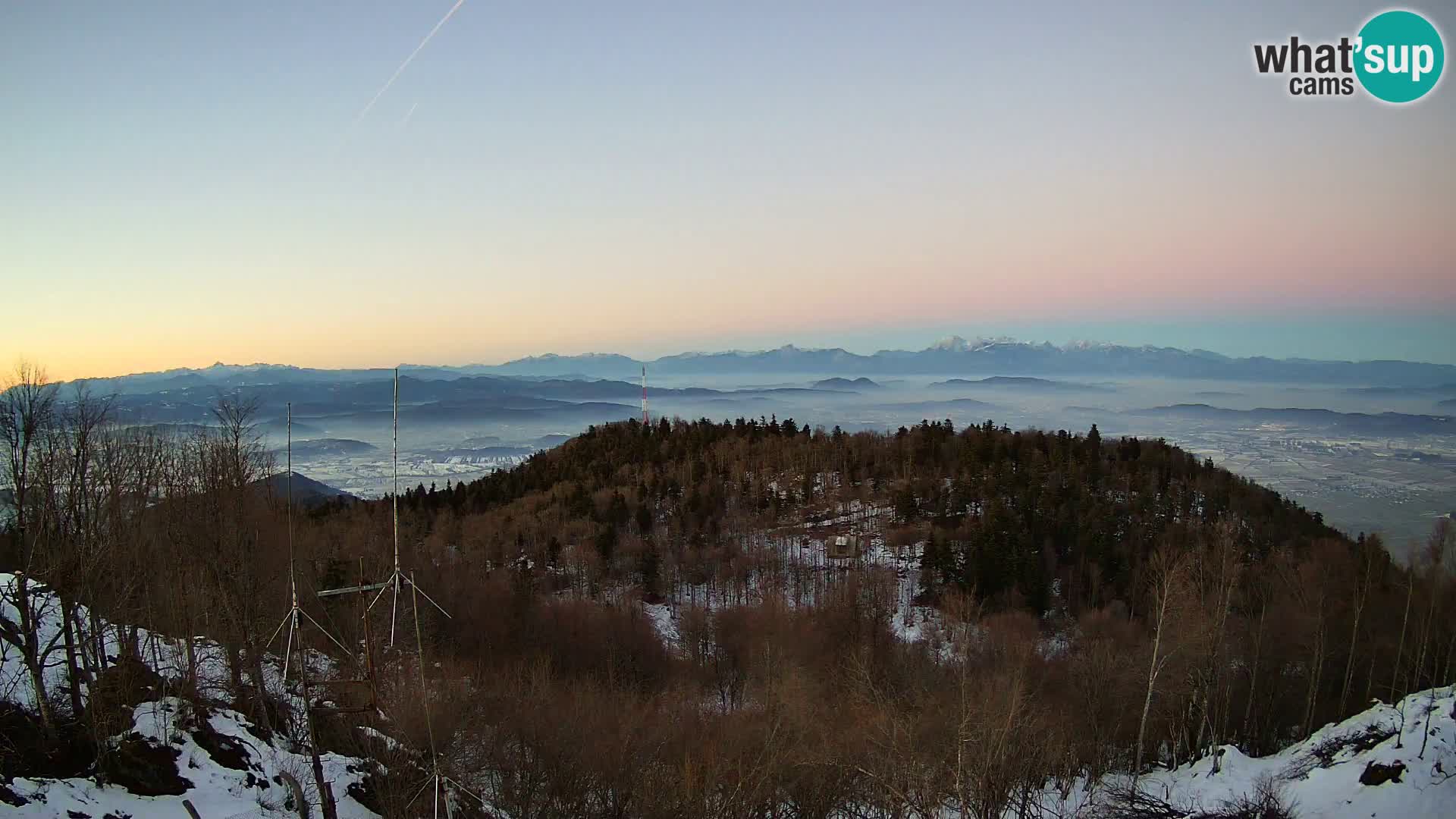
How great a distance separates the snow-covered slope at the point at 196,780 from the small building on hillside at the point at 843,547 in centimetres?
5045

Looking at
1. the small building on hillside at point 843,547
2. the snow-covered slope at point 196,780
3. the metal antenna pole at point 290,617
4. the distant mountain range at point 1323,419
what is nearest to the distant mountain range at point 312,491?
the snow-covered slope at point 196,780

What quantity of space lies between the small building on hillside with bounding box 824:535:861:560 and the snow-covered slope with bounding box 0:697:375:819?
50.5 m

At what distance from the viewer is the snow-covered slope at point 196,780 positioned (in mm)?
15296

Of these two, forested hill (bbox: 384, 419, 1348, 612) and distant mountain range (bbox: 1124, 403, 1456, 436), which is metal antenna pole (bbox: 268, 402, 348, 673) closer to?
forested hill (bbox: 384, 419, 1348, 612)

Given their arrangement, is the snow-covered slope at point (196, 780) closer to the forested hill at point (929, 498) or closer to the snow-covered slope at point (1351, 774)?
the snow-covered slope at point (1351, 774)

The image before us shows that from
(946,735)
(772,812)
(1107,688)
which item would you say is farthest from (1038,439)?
(772,812)

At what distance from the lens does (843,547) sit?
69.3 metres

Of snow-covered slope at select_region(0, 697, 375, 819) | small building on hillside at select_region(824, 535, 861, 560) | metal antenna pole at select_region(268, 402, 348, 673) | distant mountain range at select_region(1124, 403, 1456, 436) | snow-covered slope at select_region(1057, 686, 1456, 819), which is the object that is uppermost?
metal antenna pole at select_region(268, 402, 348, 673)

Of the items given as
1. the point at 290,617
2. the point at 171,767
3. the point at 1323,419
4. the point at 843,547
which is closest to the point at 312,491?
the point at 843,547

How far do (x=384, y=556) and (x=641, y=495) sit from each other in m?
35.3

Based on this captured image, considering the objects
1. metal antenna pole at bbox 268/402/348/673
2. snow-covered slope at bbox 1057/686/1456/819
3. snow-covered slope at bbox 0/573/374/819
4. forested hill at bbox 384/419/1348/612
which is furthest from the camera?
forested hill at bbox 384/419/1348/612

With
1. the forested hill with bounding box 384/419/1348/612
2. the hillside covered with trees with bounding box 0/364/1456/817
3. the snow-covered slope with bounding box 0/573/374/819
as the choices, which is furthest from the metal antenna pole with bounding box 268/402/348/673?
the forested hill with bounding box 384/419/1348/612

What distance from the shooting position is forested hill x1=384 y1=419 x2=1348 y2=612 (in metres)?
58.0

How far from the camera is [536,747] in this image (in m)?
23.3
